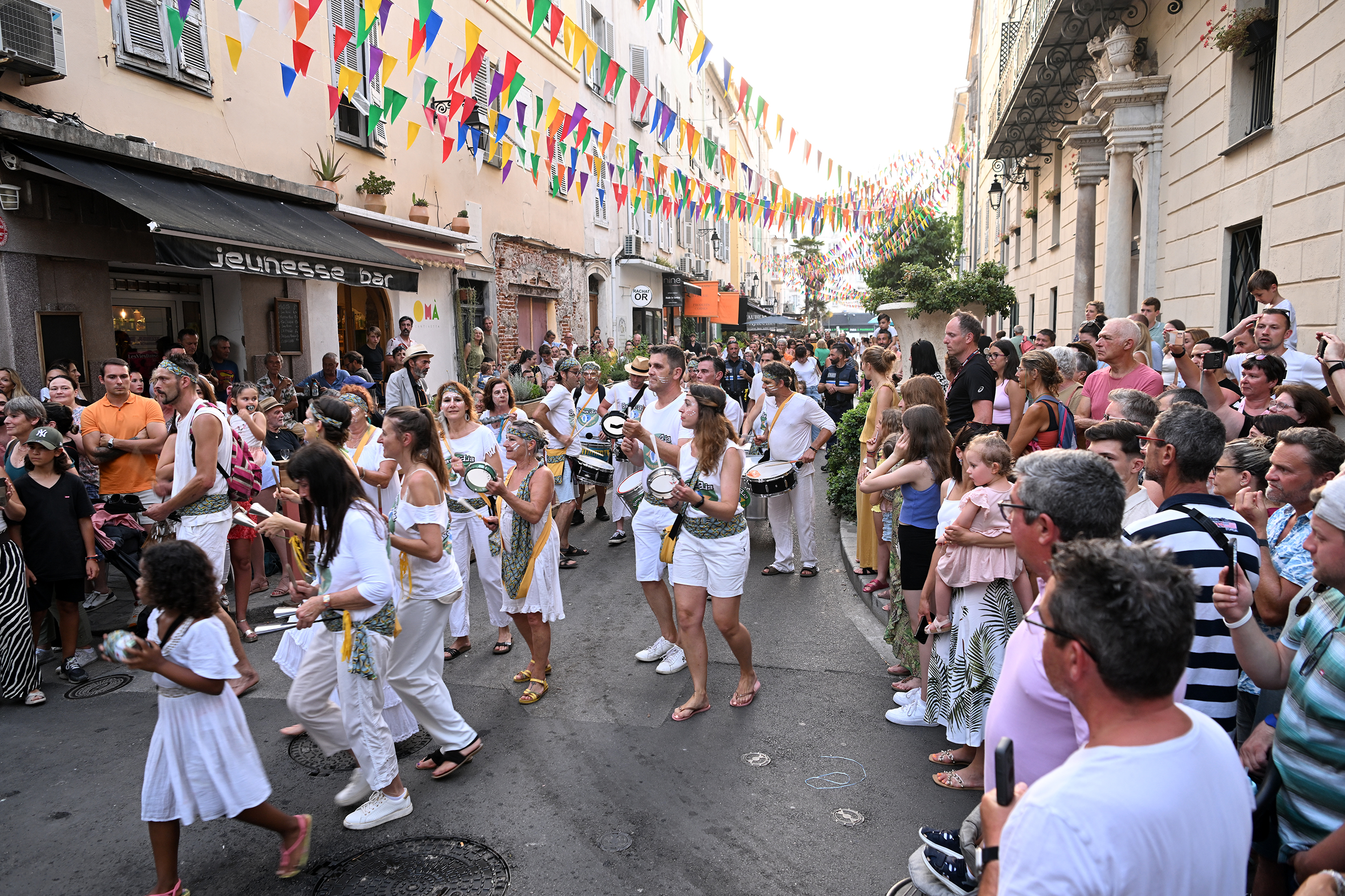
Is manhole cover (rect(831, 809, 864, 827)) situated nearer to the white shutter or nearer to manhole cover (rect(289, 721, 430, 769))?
manhole cover (rect(289, 721, 430, 769))

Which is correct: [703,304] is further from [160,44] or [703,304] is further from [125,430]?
[125,430]

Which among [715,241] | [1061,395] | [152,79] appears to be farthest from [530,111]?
[715,241]

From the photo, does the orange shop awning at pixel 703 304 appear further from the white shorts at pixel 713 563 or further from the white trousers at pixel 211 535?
the white shorts at pixel 713 563

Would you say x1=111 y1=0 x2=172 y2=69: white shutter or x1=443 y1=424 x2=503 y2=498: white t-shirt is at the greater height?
x1=111 y1=0 x2=172 y2=69: white shutter

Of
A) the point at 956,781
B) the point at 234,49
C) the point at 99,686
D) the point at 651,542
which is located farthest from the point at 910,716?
the point at 234,49

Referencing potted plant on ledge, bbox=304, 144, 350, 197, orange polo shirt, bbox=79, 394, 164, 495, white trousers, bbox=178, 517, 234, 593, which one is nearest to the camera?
white trousers, bbox=178, 517, 234, 593

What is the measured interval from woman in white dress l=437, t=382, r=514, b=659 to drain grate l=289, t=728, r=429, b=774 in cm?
106

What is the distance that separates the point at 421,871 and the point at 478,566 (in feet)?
8.83

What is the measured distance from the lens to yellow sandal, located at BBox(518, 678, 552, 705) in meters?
4.89

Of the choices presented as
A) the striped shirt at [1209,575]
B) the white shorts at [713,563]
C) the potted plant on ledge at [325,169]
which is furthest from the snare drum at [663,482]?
the potted plant on ledge at [325,169]

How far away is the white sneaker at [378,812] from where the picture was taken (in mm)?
3611

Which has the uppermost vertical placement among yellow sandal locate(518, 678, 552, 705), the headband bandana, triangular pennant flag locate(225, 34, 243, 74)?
triangular pennant flag locate(225, 34, 243, 74)

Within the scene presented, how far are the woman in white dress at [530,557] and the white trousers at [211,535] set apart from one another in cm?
206

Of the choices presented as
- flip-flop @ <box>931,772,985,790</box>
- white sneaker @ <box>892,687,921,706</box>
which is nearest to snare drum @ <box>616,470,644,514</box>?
white sneaker @ <box>892,687,921,706</box>
